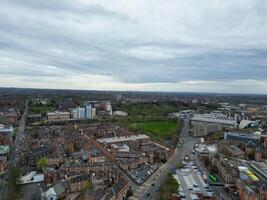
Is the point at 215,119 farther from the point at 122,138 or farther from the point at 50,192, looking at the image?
the point at 50,192

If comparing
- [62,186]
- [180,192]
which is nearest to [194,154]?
[180,192]

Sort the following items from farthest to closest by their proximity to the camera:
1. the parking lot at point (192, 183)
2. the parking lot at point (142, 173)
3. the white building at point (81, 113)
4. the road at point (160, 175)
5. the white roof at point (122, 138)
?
the white building at point (81, 113) → the white roof at point (122, 138) → the parking lot at point (142, 173) → the road at point (160, 175) → the parking lot at point (192, 183)

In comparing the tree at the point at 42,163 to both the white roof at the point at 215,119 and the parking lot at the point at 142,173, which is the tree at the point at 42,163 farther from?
the white roof at the point at 215,119

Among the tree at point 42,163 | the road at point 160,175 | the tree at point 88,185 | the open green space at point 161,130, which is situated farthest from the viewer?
the open green space at point 161,130

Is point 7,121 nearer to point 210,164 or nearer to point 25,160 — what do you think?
point 25,160

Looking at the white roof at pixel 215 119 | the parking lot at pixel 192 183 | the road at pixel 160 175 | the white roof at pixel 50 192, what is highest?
the white roof at pixel 215 119

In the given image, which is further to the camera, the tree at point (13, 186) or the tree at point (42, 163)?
the tree at point (42, 163)

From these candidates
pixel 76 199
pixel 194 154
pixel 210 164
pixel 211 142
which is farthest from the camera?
pixel 211 142

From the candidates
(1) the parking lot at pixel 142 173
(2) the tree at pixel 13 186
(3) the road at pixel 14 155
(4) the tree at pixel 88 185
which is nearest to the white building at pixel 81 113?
(3) the road at pixel 14 155
